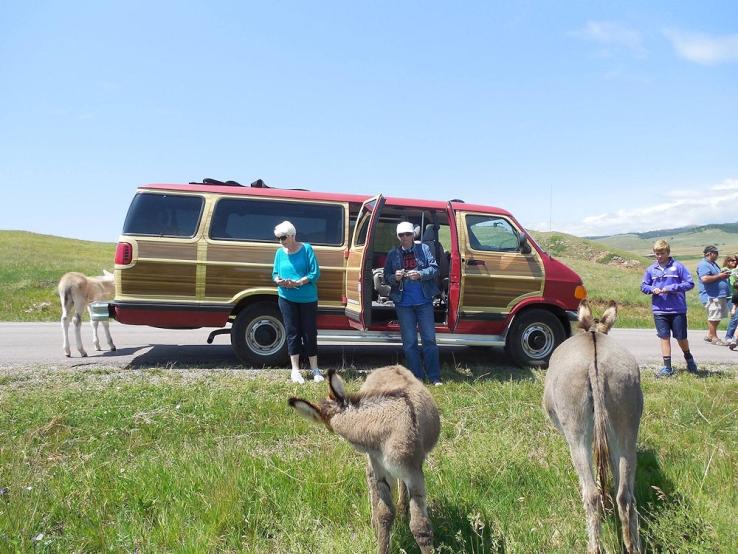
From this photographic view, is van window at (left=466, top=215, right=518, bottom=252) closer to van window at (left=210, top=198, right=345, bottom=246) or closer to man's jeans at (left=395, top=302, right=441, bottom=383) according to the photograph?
man's jeans at (left=395, top=302, right=441, bottom=383)

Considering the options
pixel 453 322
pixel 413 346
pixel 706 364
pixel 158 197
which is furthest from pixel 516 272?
pixel 158 197

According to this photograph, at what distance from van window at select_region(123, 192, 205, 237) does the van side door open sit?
7.94ft

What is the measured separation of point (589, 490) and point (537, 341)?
17.9 feet

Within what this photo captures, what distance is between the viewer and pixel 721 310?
39.6 ft

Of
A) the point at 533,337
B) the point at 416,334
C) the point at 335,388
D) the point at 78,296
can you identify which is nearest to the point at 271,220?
the point at 416,334

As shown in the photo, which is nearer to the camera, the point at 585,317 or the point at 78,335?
the point at 585,317

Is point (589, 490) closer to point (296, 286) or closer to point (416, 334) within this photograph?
point (416, 334)

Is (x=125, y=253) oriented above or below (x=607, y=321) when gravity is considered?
above

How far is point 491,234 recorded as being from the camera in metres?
8.17

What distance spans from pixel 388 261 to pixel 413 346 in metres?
1.17

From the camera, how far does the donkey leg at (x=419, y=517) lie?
2.58 meters

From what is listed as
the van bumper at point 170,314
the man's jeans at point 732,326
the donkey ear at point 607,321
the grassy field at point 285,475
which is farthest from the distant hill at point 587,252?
the donkey ear at point 607,321

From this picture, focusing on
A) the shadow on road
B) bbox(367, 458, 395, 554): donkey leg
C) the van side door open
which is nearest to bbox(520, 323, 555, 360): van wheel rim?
the shadow on road

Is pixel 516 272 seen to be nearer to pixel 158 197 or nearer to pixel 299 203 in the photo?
pixel 299 203
